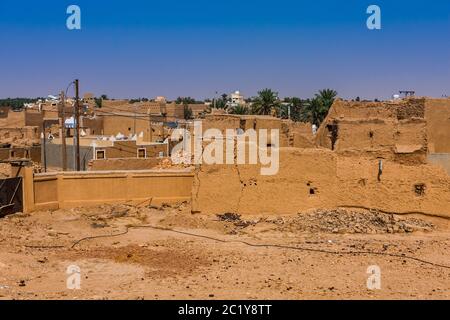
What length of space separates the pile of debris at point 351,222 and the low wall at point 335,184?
9.6 inches

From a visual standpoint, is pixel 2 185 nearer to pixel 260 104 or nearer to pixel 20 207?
pixel 20 207

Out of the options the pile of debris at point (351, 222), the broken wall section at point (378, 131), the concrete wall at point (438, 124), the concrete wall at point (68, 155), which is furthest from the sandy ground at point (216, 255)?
the concrete wall at point (68, 155)

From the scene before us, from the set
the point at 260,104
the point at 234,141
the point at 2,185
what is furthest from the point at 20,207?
the point at 260,104

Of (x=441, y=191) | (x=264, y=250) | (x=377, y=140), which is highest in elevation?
(x=377, y=140)

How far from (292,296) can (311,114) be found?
3849 centimetres

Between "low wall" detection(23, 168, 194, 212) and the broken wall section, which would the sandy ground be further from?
the broken wall section

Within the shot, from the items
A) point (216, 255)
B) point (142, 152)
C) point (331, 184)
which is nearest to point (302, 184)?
point (331, 184)

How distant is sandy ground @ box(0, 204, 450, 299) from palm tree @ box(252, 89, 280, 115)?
28.5 m

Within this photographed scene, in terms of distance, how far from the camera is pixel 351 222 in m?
15.6

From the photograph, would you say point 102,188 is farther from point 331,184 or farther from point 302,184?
point 331,184

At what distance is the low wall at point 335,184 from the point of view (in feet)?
51.7

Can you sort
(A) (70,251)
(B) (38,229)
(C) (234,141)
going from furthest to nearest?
(C) (234,141), (B) (38,229), (A) (70,251)

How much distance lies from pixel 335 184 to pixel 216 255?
15.9ft

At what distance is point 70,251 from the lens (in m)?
13.0
